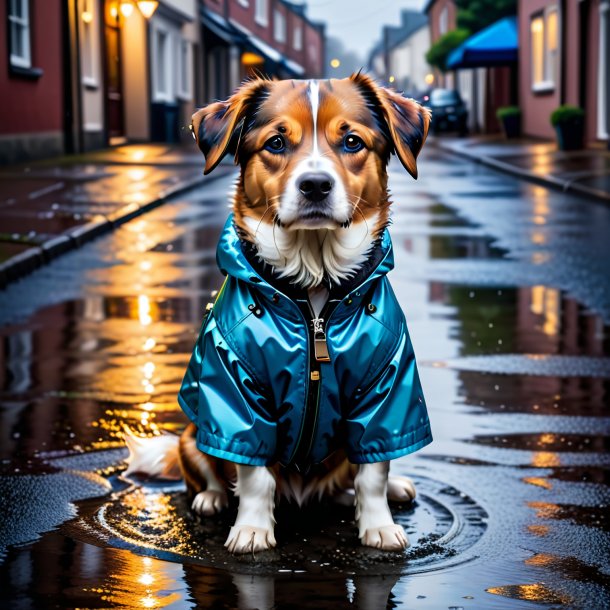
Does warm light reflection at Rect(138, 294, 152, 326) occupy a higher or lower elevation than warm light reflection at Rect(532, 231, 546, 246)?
lower

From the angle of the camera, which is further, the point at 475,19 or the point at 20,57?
the point at 475,19

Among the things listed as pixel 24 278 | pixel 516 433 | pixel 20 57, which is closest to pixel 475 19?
pixel 20 57

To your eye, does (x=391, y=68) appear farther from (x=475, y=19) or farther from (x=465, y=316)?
(x=465, y=316)

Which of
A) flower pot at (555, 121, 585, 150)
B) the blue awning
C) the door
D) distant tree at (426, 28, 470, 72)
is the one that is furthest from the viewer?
distant tree at (426, 28, 470, 72)

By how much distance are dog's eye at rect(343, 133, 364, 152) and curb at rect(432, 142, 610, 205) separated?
11.8 meters

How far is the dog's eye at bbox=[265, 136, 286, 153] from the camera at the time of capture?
124 inches

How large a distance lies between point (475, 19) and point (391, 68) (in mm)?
53419

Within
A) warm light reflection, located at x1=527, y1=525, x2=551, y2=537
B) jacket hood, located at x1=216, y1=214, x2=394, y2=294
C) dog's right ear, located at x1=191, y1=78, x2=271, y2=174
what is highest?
dog's right ear, located at x1=191, y1=78, x2=271, y2=174

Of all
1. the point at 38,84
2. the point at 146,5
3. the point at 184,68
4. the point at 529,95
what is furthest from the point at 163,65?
the point at 38,84

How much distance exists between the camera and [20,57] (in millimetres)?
20406

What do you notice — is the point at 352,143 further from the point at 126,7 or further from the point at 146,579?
the point at 126,7

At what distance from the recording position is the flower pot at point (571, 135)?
78.5ft

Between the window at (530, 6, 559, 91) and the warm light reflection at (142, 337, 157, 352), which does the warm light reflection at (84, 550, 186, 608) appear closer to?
the warm light reflection at (142, 337, 157, 352)

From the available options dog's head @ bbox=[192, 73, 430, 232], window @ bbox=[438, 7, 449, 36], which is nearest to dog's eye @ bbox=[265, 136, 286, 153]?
dog's head @ bbox=[192, 73, 430, 232]
